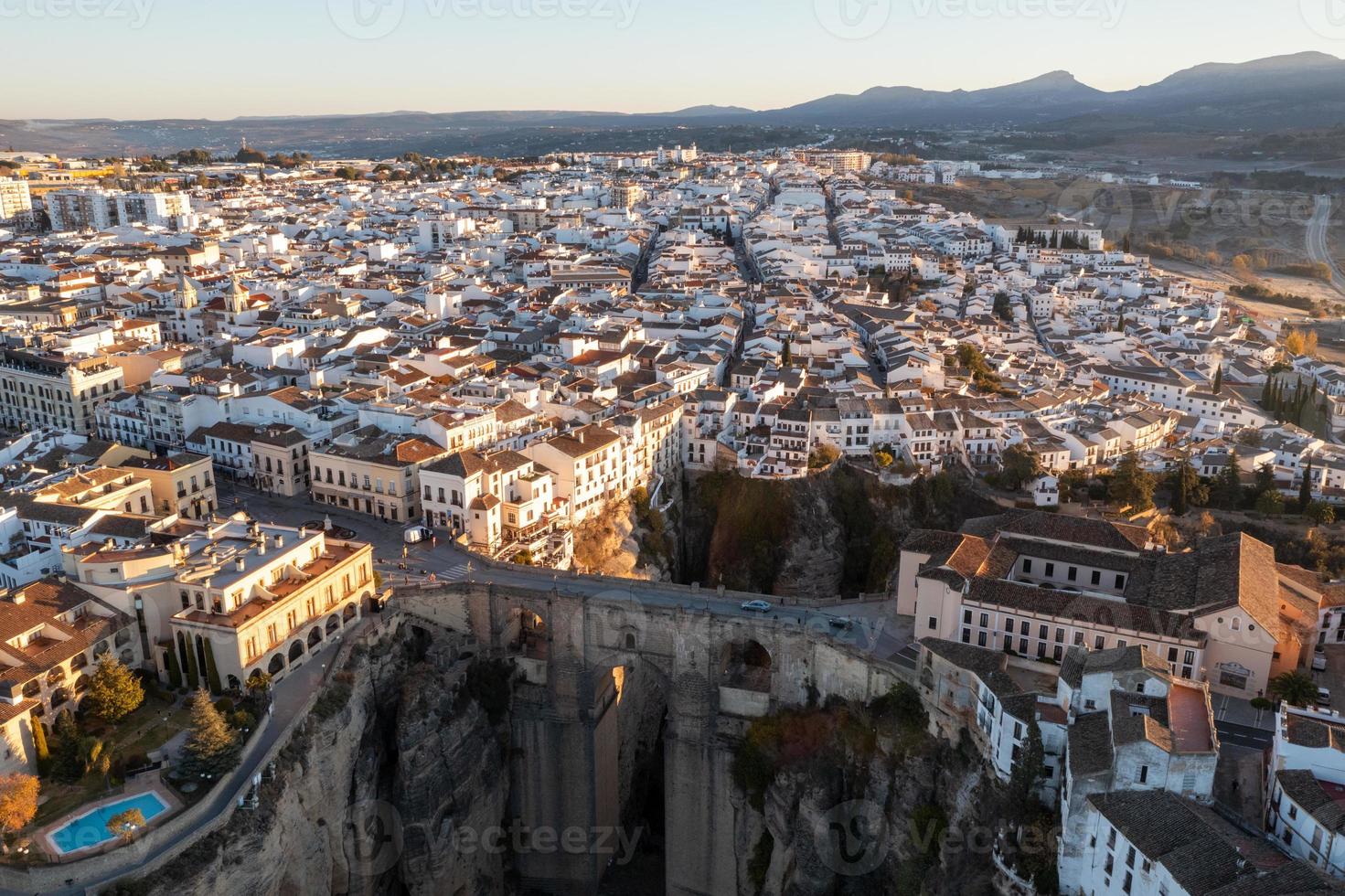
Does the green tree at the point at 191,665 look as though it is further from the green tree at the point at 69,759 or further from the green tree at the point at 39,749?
the green tree at the point at 39,749

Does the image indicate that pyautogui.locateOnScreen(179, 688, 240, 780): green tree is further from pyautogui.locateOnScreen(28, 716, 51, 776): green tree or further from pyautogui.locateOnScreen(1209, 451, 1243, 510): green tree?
pyautogui.locateOnScreen(1209, 451, 1243, 510): green tree

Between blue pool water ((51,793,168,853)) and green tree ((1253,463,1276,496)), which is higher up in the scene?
green tree ((1253,463,1276,496))

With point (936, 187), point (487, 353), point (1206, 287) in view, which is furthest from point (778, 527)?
point (936, 187)

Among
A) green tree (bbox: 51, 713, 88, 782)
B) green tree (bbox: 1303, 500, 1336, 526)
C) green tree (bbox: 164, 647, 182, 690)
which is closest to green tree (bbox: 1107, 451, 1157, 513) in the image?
green tree (bbox: 1303, 500, 1336, 526)

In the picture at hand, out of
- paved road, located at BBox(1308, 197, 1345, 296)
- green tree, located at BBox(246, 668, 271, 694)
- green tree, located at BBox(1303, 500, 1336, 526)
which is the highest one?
paved road, located at BBox(1308, 197, 1345, 296)

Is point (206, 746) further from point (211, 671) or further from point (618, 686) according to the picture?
point (618, 686)

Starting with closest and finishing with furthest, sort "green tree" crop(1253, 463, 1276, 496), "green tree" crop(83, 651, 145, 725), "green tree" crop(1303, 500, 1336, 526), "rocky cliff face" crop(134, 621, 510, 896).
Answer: "green tree" crop(83, 651, 145, 725)
"rocky cliff face" crop(134, 621, 510, 896)
"green tree" crop(1303, 500, 1336, 526)
"green tree" crop(1253, 463, 1276, 496)

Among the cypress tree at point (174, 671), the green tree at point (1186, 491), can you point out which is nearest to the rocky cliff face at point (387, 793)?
the cypress tree at point (174, 671)

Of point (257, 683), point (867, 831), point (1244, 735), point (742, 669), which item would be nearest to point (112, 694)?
point (257, 683)
